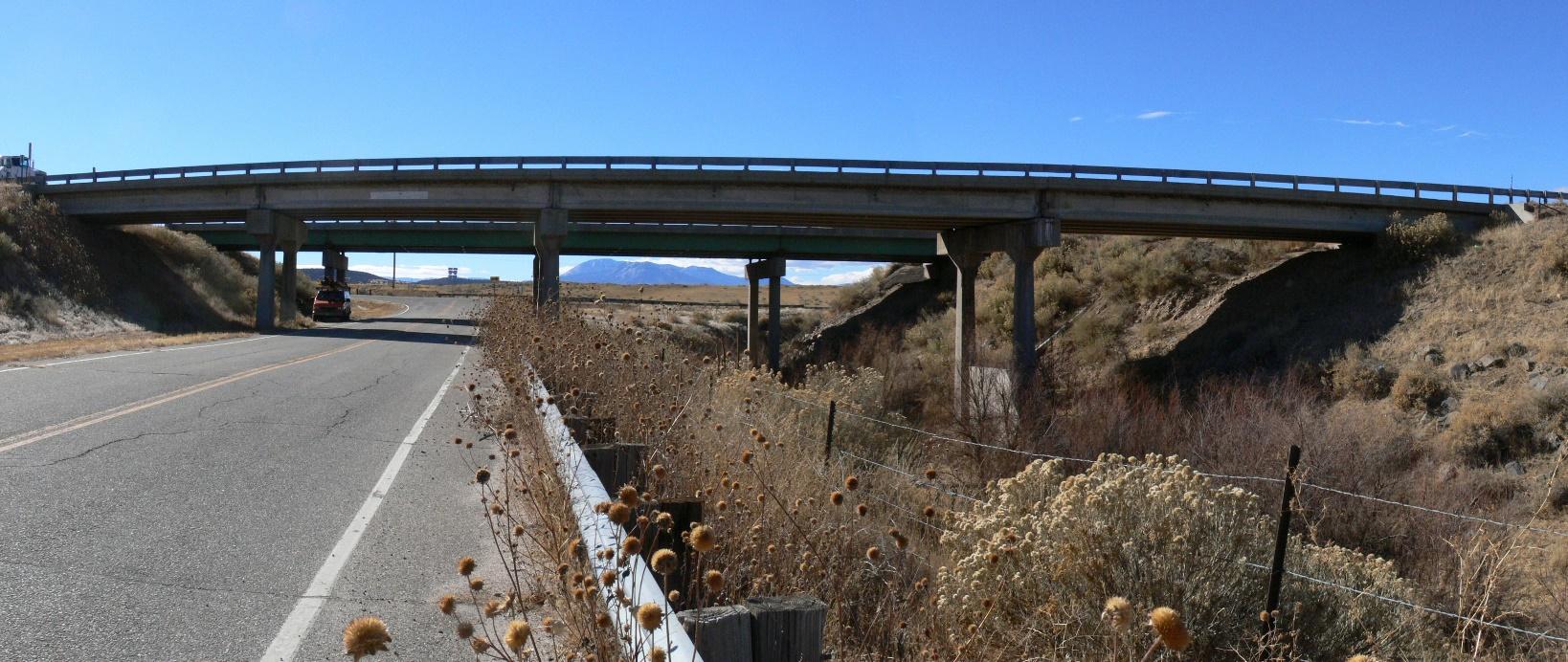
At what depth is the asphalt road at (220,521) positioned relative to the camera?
451cm

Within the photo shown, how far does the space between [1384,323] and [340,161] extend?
3355 centimetres

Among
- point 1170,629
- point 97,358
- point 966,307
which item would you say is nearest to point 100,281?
point 97,358

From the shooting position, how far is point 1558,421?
19.0 meters

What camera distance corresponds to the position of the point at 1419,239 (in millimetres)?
31281

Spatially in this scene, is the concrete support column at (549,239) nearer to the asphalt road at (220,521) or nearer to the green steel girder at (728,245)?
the green steel girder at (728,245)

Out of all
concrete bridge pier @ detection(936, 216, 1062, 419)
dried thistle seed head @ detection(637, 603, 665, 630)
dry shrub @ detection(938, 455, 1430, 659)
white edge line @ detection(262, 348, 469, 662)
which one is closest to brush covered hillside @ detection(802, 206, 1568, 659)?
dry shrub @ detection(938, 455, 1430, 659)

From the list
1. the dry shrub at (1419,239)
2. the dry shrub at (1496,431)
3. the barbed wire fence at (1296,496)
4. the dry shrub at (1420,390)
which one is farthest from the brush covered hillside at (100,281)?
the dry shrub at (1419,239)

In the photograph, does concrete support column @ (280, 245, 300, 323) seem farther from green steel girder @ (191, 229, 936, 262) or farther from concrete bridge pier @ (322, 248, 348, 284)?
concrete bridge pier @ (322, 248, 348, 284)

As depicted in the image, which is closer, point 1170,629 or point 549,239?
point 1170,629

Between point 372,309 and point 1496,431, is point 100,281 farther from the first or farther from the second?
point 1496,431

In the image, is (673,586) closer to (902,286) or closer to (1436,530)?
(1436,530)

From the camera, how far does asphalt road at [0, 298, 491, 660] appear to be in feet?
14.8

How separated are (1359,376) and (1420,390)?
80.2 inches

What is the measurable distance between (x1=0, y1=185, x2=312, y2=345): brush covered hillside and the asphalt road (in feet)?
73.5
